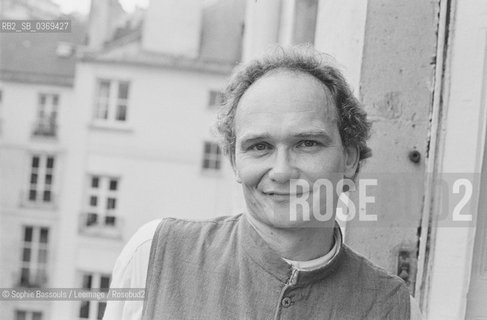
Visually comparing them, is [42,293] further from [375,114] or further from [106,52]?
[106,52]

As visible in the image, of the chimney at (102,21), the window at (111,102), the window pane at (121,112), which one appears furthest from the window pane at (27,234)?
the chimney at (102,21)

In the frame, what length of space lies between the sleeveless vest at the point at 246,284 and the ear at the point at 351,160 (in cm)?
17

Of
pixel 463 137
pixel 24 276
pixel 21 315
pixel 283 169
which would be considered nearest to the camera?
pixel 283 169

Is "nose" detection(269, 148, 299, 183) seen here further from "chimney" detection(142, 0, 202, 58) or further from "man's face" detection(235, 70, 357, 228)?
"chimney" detection(142, 0, 202, 58)

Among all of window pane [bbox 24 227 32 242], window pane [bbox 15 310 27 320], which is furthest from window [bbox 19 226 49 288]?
window pane [bbox 15 310 27 320]

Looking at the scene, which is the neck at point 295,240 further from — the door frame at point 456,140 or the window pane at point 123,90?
the window pane at point 123,90

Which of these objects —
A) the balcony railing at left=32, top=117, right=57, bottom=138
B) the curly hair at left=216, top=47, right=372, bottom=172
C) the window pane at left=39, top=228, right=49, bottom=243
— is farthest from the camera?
the window pane at left=39, top=228, right=49, bottom=243

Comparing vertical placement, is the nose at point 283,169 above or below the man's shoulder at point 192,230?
above

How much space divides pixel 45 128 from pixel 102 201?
2741mm

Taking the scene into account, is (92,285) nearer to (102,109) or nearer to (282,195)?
(102,109)

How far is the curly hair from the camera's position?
1544 mm

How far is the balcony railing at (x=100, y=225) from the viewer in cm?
1700

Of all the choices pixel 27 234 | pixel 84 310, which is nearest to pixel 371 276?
pixel 84 310

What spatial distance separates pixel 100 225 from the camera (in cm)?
1714
